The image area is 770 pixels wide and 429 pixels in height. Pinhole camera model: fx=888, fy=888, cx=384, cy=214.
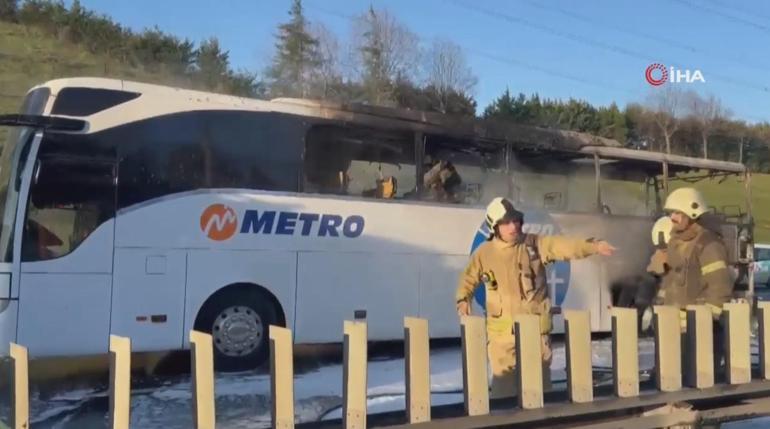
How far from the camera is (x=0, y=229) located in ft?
29.2

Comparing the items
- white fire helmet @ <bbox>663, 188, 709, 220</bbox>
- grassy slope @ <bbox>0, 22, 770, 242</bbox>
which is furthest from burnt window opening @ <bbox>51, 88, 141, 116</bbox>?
grassy slope @ <bbox>0, 22, 770, 242</bbox>

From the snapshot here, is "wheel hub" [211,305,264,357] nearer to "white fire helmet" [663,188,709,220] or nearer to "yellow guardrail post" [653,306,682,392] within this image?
"white fire helmet" [663,188,709,220]

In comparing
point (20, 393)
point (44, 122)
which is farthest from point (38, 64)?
point (20, 393)

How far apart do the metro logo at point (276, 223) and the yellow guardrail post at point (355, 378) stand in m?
5.79

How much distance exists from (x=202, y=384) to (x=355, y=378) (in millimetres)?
751

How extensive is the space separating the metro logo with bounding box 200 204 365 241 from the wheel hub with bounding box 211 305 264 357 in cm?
88

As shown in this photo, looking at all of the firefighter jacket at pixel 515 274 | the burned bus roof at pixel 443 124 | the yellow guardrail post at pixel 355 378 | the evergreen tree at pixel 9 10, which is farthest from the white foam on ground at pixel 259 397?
the evergreen tree at pixel 9 10

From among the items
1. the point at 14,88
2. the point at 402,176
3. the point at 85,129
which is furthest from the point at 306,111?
the point at 14,88

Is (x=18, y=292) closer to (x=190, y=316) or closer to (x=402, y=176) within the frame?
(x=190, y=316)

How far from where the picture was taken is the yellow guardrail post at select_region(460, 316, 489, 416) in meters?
4.49

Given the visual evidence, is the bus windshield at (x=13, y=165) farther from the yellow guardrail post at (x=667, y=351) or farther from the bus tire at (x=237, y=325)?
the yellow guardrail post at (x=667, y=351)

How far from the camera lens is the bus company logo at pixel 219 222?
9.82 meters

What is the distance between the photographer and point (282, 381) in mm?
4129

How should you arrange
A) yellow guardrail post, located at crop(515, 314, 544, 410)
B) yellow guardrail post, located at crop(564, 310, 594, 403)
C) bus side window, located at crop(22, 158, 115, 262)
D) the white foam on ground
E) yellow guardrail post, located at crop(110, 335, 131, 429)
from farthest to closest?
bus side window, located at crop(22, 158, 115, 262) < the white foam on ground < yellow guardrail post, located at crop(564, 310, 594, 403) < yellow guardrail post, located at crop(515, 314, 544, 410) < yellow guardrail post, located at crop(110, 335, 131, 429)
